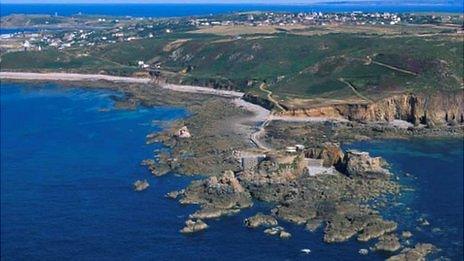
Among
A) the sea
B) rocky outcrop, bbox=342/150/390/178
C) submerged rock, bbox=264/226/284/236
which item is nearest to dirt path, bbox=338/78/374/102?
the sea

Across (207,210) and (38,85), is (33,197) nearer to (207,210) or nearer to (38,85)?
(207,210)

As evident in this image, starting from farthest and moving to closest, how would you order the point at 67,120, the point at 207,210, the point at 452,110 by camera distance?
the point at 67,120, the point at 452,110, the point at 207,210

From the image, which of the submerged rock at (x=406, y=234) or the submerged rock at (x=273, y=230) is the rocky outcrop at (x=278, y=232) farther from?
the submerged rock at (x=406, y=234)

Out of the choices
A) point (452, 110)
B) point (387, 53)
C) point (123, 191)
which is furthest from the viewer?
point (387, 53)

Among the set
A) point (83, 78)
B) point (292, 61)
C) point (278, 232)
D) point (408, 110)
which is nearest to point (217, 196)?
point (278, 232)

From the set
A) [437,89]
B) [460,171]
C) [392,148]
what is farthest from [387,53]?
[460,171]

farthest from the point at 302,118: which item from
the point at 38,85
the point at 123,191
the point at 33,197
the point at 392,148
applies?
the point at 38,85

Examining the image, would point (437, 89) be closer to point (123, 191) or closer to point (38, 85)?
point (123, 191)

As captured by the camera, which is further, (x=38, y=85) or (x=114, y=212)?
(x=38, y=85)
